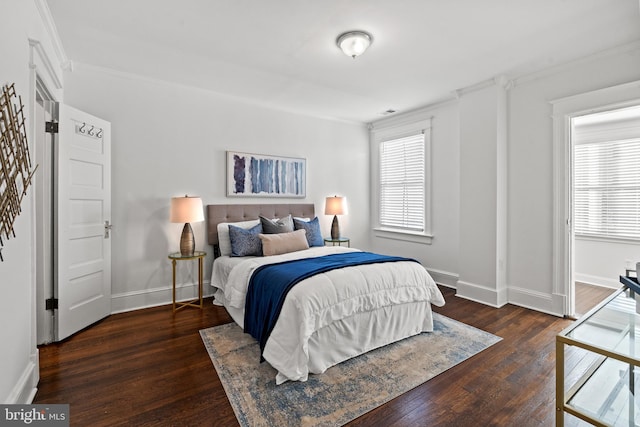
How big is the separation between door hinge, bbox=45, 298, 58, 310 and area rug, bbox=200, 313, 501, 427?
4.34 feet

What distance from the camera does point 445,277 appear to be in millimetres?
4461

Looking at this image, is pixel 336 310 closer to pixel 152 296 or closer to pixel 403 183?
pixel 152 296

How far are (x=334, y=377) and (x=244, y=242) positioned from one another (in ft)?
6.32

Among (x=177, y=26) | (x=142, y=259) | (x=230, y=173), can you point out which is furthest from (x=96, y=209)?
(x=177, y=26)

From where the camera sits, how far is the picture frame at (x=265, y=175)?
4.11 m

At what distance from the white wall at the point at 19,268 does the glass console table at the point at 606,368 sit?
8.88 feet

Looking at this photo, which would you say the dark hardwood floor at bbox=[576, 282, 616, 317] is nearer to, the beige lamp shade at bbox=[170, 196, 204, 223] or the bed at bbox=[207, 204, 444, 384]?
the bed at bbox=[207, 204, 444, 384]

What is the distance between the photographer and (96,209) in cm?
304

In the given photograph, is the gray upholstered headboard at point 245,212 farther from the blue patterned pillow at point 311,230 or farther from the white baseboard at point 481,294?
the white baseboard at point 481,294

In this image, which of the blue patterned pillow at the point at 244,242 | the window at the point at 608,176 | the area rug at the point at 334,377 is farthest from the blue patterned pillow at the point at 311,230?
the window at the point at 608,176

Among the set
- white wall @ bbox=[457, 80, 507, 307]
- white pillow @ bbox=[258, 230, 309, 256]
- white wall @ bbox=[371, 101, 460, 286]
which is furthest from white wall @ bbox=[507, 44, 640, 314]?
white pillow @ bbox=[258, 230, 309, 256]

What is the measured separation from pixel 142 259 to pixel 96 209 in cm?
78

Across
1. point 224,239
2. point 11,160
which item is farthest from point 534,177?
point 11,160

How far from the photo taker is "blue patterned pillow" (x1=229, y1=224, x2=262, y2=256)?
3549mm
